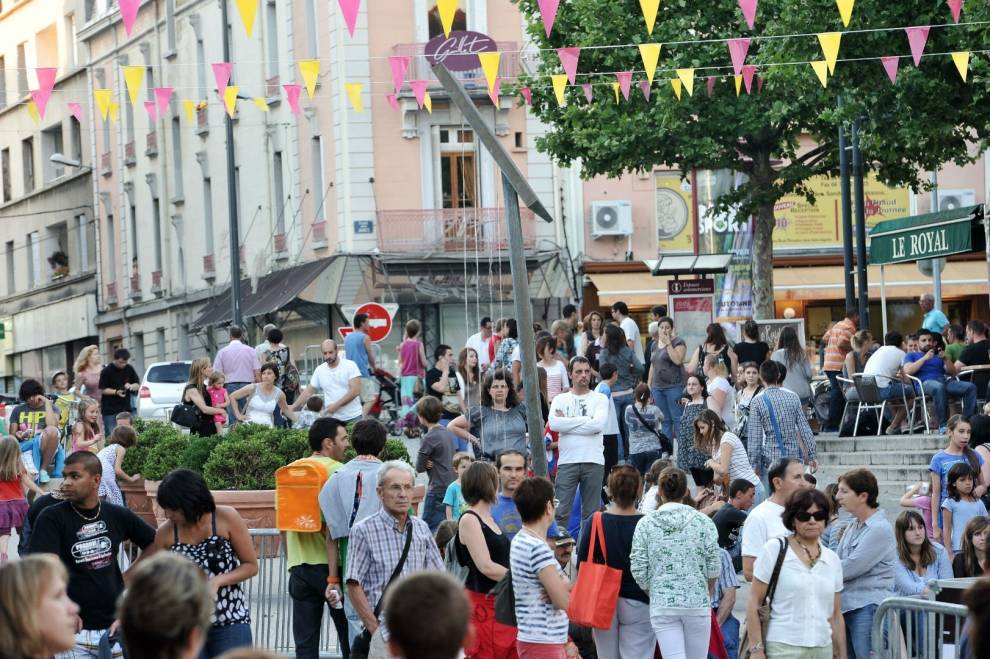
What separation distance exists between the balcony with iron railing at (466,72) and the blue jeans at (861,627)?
28.7 meters

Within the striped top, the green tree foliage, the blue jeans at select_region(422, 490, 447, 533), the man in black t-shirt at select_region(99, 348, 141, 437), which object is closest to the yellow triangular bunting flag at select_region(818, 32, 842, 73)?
the green tree foliage

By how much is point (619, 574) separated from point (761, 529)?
1.04m

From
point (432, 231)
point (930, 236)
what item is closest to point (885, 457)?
point (930, 236)

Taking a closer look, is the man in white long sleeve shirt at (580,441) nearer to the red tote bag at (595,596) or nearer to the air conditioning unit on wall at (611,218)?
the red tote bag at (595,596)

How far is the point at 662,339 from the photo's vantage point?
19.7 m

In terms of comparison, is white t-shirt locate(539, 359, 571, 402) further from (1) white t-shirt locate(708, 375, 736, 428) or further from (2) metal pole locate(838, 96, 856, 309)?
(2) metal pole locate(838, 96, 856, 309)

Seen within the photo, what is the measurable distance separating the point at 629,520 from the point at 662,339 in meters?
10.3

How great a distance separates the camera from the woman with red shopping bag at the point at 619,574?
9414mm

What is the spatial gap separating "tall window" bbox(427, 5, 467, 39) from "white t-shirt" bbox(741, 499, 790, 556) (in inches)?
1164

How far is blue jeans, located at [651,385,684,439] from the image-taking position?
762 inches

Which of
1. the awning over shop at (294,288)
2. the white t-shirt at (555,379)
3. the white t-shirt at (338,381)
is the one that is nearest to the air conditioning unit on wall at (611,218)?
the awning over shop at (294,288)

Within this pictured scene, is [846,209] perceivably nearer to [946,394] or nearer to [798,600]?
[946,394]

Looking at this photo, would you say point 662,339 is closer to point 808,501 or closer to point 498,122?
point 808,501


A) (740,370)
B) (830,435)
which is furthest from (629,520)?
(830,435)
